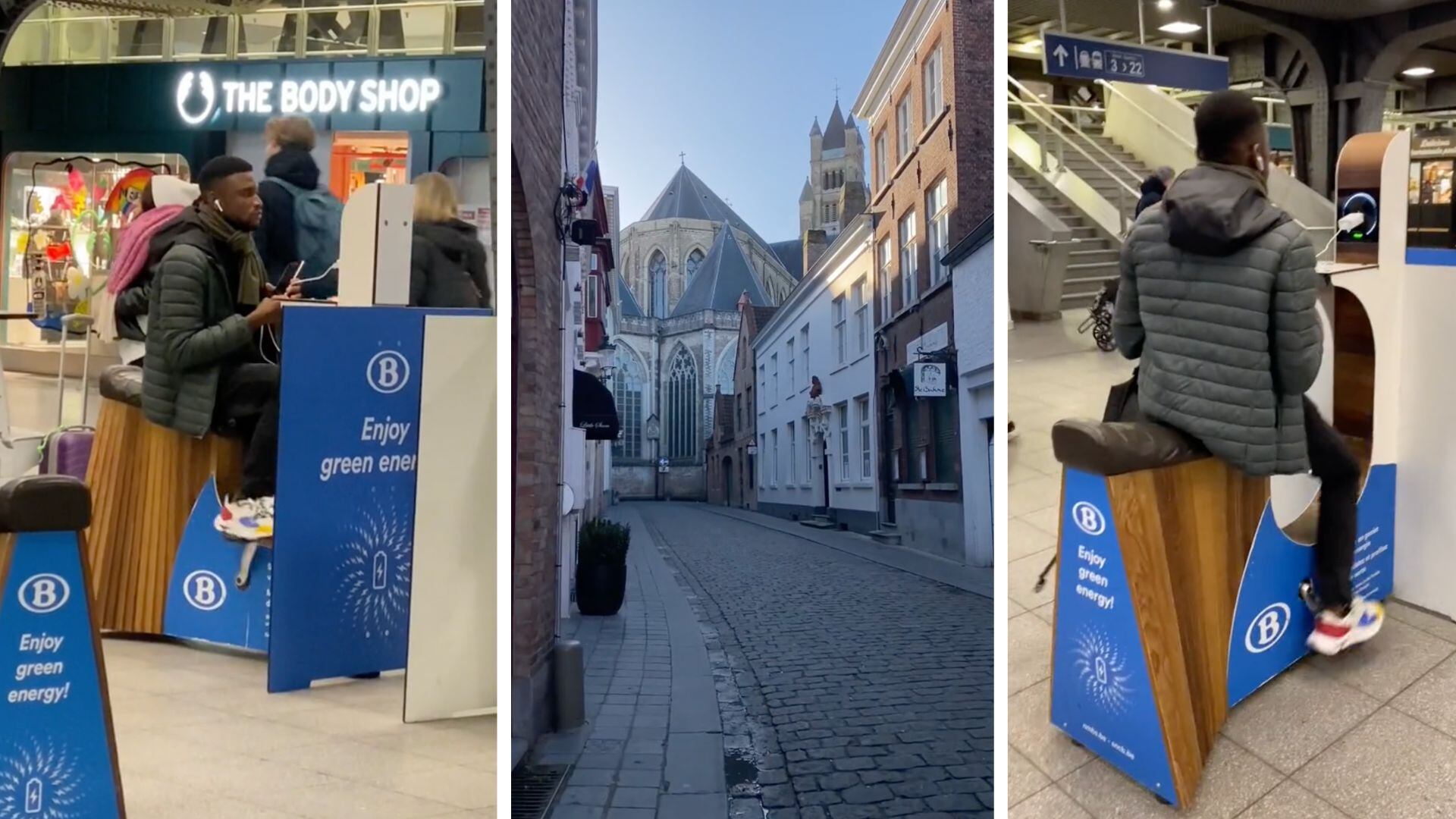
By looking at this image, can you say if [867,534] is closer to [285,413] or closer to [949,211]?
[949,211]

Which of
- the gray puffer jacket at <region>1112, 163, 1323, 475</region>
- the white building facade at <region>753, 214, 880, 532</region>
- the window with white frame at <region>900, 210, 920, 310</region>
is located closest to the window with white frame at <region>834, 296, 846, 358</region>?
the white building facade at <region>753, 214, 880, 532</region>

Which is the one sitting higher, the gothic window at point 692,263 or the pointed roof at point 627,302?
the gothic window at point 692,263

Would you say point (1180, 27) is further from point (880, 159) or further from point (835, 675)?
point (835, 675)

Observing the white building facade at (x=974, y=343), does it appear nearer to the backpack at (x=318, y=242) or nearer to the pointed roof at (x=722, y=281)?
the pointed roof at (x=722, y=281)

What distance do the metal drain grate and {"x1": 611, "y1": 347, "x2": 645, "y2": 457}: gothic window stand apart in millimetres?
634

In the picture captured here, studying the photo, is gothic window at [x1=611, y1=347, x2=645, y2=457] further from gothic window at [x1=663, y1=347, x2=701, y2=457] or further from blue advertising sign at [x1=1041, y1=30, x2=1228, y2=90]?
blue advertising sign at [x1=1041, y1=30, x2=1228, y2=90]

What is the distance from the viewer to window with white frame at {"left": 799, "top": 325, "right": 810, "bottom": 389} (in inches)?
70.6

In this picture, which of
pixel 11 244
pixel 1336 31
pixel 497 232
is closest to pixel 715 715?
pixel 497 232

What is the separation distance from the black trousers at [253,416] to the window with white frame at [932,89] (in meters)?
1.40

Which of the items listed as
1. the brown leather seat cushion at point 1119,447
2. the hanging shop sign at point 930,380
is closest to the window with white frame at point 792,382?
the hanging shop sign at point 930,380

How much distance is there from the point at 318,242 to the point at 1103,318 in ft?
5.38

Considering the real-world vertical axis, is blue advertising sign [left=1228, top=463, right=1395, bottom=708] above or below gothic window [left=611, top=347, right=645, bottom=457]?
below

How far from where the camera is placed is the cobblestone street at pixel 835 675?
1711 millimetres

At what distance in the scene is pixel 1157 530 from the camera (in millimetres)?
1687
